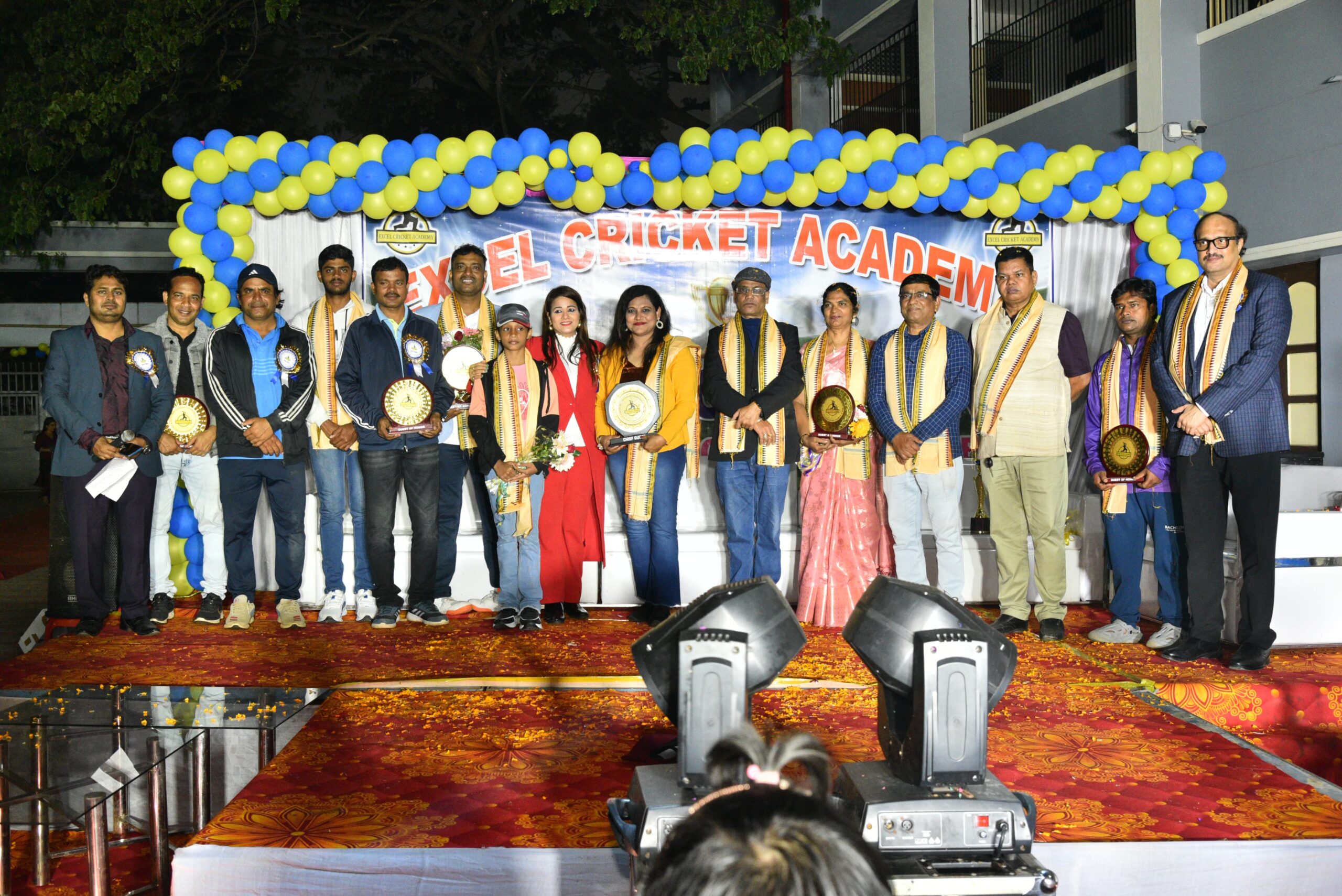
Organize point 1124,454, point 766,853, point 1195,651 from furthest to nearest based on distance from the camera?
point 1124,454 < point 1195,651 < point 766,853

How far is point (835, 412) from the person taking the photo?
528 cm

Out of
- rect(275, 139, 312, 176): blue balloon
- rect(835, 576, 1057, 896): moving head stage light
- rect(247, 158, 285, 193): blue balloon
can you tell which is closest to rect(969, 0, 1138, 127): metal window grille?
rect(275, 139, 312, 176): blue balloon

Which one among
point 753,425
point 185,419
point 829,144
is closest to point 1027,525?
point 753,425

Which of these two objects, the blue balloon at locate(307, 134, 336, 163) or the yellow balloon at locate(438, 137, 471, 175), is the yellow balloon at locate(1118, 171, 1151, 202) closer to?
the yellow balloon at locate(438, 137, 471, 175)

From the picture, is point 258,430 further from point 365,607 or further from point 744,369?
point 744,369

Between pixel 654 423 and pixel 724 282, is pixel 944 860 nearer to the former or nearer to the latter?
pixel 654 423

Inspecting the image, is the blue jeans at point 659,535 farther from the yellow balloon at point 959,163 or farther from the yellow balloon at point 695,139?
the yellow balloon at point 959,163

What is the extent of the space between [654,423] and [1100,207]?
295 cm

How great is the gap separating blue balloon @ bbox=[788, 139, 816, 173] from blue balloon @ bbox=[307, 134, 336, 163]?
2.50 metres

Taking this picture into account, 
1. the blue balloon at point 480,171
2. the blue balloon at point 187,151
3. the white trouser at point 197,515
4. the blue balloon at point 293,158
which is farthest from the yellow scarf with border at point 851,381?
the blue balloon at point 187,151

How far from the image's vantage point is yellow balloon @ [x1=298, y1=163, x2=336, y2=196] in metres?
5.77

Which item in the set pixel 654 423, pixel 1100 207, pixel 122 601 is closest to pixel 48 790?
pixel 122 601

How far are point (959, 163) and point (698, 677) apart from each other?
181 inches

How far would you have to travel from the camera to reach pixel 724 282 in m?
6.51
